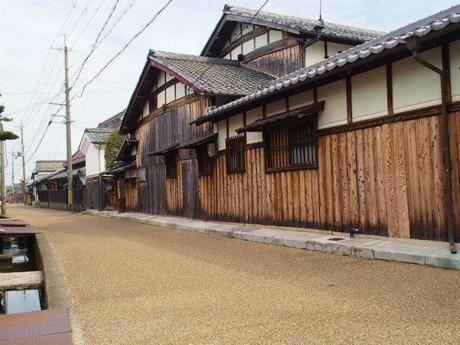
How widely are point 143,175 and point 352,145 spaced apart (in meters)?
14.1

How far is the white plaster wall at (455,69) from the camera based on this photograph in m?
6.73

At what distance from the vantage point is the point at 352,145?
8797 millimetres

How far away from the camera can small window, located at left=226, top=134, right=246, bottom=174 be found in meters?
12.7

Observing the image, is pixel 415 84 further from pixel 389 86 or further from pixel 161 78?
pixel 161 78

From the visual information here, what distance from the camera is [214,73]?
16141 mm

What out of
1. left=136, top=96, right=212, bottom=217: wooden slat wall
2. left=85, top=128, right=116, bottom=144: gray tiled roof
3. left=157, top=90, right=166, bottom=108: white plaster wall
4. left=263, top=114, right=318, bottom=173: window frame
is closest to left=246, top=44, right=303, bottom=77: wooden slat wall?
left=136, top=96, right=212, bottom=217: wooden slat wall

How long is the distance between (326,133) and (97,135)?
2479 cm

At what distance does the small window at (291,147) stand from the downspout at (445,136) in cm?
334

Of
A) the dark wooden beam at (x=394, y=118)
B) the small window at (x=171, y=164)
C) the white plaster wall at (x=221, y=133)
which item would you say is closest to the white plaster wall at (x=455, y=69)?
the dark wooden beam at (x=394, y=118)

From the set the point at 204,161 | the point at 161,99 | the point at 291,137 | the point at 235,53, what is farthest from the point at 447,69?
the point at 161,99

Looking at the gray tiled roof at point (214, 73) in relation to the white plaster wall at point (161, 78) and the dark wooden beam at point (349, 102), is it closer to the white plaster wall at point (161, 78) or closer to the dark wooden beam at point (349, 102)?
the white plaster wall at point (161, 78)

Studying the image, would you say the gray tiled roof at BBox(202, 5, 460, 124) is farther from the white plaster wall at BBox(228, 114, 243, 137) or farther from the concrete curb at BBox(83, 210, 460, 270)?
the concrete curb at BBox(83, 210, 460, 270)

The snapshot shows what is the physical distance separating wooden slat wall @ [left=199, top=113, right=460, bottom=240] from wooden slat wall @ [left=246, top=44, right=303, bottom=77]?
17.4 ft

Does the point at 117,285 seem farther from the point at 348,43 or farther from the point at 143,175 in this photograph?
the point at 143,175
